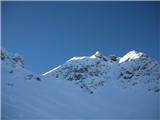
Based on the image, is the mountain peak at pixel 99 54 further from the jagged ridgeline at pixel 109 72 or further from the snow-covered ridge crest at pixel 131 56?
the snow-covered ridge crest at pixel 131 56

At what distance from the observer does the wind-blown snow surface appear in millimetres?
34844

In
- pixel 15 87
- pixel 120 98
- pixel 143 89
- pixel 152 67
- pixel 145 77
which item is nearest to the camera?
pixel 15 87

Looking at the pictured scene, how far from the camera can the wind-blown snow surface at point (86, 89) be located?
34844 mm

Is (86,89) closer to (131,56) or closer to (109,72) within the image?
(109,72)

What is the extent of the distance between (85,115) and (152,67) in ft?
216

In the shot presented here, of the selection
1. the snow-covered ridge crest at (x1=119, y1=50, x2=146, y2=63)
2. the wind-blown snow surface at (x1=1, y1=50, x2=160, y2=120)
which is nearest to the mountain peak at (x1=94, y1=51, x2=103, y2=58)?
the wind-blown snow surface at (x1=1, y1=50, x2=160, y2=120)

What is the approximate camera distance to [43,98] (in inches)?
1580

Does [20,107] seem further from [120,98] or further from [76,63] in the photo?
[76,63]

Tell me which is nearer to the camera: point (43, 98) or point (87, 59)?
point (43, 98)

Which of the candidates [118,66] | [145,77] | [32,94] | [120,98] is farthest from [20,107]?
[118,66]

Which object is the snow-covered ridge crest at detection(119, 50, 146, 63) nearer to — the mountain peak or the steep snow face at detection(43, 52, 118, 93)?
the steep snow face at detection(43, 52, 118, 93)

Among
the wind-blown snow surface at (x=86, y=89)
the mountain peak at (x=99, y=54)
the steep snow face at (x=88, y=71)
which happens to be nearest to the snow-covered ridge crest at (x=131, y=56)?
the wind-blown snow surface at (x=86, y=89)

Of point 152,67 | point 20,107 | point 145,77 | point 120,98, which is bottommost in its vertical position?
point 20,107

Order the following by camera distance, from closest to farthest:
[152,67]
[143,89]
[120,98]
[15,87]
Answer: [15,87] → [120,98] → [143,89] → [152,67]
